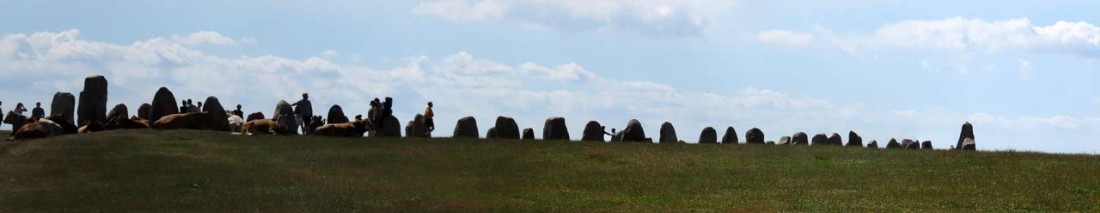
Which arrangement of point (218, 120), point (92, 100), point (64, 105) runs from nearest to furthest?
point (218, 120) → point (92, 100) → point (64, 105)

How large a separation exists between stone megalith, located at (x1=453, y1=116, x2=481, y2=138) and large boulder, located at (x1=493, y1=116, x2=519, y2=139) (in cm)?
96

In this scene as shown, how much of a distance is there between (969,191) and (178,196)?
2040 cm

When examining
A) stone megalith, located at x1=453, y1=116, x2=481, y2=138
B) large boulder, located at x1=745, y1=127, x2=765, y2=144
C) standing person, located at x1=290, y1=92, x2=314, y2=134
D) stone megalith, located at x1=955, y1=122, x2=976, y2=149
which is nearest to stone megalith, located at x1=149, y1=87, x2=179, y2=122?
standing person, located at x1=290, y1=92, x2=314, y2=134

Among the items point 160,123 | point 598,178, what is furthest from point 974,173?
point 160,123

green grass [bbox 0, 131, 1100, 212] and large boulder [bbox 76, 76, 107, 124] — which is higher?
large boulder [bbox 76, 76, 107, 124]

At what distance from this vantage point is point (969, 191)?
3631 centimetres

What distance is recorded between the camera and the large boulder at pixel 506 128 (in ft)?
196

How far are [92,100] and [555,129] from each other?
22.3 meters

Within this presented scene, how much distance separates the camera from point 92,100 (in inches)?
2571

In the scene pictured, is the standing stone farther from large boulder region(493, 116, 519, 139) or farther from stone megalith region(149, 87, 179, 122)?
large boulder region(493, 116, 519, 139)

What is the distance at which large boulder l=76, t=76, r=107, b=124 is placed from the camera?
65.1 meters

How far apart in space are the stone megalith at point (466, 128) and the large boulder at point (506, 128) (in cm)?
96

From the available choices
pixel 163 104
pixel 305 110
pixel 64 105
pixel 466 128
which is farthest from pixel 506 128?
pixel 64 105

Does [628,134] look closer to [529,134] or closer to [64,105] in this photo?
[529,134]
